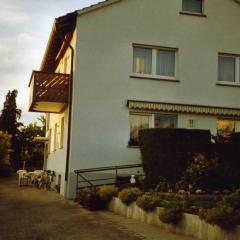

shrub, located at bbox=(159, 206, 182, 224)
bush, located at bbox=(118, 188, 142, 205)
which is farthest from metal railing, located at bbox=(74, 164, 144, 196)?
shrub, located at bbox=(159, 206, 182, 224)

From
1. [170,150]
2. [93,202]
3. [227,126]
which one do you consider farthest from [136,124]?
[93,202]

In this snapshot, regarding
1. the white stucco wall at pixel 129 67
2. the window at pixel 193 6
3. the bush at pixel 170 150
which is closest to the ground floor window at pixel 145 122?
the white stucco wall at pixel 129 67

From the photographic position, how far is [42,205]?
689 inches

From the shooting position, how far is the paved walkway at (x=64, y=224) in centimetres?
1164

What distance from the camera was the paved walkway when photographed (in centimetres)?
1164

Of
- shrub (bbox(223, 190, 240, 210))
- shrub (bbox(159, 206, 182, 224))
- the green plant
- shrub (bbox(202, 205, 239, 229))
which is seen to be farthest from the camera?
the green plant

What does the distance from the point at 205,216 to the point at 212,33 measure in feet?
43.7

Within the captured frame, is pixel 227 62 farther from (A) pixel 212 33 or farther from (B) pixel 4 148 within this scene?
(B) pixel 4 148

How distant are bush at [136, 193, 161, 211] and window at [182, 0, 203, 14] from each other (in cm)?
1106

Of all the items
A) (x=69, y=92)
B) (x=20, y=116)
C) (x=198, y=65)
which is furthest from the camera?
(x=20, y=116)

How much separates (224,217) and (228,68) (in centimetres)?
1364

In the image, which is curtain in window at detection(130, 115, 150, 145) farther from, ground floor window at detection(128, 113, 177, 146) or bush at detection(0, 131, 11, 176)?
bush at detection(0, 131, 11, 176)

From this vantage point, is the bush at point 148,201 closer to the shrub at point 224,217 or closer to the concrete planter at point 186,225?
the concrete planter at point 186,225

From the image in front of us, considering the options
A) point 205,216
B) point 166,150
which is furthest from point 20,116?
point 205,216
